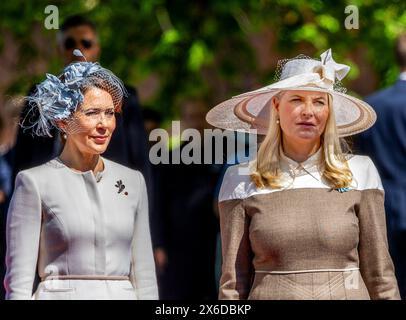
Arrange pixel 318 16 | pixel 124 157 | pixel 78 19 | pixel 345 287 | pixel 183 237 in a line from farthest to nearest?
pixel 318 16 < pixel 183 237 < pixel 78 19 < pixel 124 157 < pixel 345 287

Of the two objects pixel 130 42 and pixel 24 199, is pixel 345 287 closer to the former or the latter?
pixel 24 199

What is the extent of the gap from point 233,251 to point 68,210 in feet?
2.10

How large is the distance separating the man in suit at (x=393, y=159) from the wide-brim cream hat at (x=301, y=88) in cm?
147

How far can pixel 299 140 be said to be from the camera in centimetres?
526

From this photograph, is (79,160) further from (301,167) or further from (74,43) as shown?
(74,43)

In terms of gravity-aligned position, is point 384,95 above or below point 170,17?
below

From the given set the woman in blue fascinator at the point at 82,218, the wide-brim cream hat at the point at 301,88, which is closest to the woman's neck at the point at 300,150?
the wide-brim cream hat at the point at 301,88

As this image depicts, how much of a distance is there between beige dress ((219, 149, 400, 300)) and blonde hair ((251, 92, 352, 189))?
0.03 meters

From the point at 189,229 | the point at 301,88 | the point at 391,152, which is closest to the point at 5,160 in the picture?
the point at 189,229

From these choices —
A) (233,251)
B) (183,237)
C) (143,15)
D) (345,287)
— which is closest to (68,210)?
(233,251)

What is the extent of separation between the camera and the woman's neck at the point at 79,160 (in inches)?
208

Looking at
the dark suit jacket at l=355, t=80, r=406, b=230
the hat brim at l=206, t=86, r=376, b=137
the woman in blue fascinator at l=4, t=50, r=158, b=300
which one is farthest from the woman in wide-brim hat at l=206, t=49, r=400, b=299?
the dark suit jacket at l=355, t=80, r=406, b=230

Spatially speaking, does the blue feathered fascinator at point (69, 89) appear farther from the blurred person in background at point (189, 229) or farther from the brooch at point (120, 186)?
the blurred person in background at point (189, 229)

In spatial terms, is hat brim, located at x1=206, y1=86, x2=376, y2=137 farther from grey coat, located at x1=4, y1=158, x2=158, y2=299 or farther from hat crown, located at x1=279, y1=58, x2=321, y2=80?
grey coat, located at x1=4, y1=158, x2=158, y2=299
